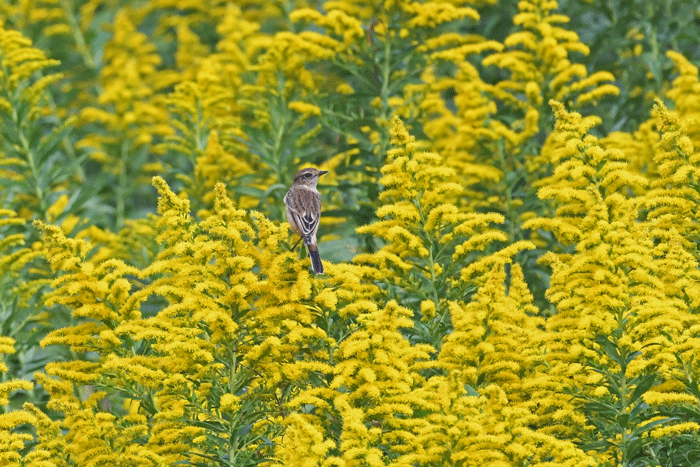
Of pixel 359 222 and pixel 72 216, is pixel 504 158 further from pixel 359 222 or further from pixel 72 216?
pixel 72 216

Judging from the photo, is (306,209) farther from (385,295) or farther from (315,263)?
(315,263)

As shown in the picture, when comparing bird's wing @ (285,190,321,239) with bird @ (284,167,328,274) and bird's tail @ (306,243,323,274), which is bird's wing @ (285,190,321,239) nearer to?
bird @ (284,167,328,274)

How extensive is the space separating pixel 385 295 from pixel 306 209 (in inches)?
37.9

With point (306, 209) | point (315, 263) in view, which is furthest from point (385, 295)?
point (315, 263)

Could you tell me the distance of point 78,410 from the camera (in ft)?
23.0

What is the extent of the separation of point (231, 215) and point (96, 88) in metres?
11.6

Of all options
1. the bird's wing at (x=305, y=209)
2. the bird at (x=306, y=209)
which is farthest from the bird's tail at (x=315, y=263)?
the bird's wing at (x=305, y=209)

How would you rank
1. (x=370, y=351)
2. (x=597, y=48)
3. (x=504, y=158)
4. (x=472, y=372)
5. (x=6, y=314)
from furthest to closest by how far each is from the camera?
1. (x=597, y=48)
2. (x=504, y=158)
3. (x=6, y=314)
4. (x=472, y=372)
5. (x=370, y=351)

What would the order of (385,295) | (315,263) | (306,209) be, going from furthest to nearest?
(306,209) < (385,295) < (315,263)

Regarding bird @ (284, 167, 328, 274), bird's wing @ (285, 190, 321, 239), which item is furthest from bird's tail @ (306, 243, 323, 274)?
bird's wing @ (285, 190, 321, 239)

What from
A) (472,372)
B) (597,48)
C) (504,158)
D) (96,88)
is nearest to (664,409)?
(472,372)

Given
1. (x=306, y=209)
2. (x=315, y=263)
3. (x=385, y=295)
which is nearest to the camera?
(x=315, y=263)

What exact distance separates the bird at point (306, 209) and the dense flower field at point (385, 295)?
0.13 meters

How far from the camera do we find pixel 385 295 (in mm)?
8117
